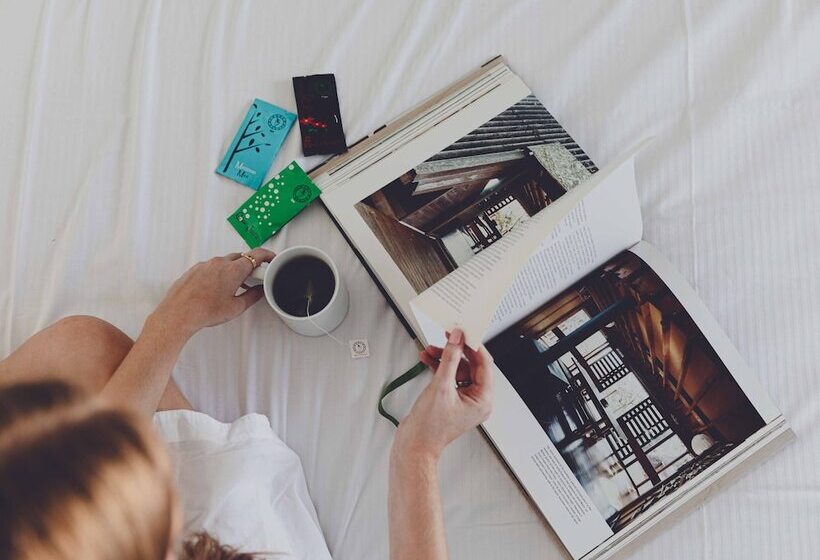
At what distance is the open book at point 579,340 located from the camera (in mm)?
629

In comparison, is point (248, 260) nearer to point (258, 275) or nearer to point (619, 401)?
point (258, 275)

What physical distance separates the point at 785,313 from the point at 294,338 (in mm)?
484

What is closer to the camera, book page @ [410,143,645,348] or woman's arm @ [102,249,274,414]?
book page @ [410,143,645,348]

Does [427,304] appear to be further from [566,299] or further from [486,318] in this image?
[566,299]

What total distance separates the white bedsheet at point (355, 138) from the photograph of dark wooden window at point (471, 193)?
0.14ft

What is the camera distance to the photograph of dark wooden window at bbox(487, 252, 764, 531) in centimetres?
63

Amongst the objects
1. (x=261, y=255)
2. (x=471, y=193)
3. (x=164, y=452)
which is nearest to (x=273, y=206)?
(x=261, y=255)

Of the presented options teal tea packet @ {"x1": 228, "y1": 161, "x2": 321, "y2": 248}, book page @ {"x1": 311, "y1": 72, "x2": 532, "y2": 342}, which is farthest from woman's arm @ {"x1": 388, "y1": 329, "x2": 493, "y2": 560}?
teal tea packet @ {"x1": 228, "y1": 161, "x2": 321, "y2": 248}

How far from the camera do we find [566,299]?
2.18 feet

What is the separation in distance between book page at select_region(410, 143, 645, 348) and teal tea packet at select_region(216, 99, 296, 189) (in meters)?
0.28

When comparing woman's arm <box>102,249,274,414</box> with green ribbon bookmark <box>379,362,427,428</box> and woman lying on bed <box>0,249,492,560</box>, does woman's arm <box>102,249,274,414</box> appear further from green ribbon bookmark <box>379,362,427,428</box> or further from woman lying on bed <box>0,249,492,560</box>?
green ribbon bookmark <box>379,362,427,428</box>

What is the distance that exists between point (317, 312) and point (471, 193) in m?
0.20

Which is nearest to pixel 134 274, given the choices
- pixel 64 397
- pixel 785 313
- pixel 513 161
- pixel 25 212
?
pixel 25 212

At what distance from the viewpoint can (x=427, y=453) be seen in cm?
57
